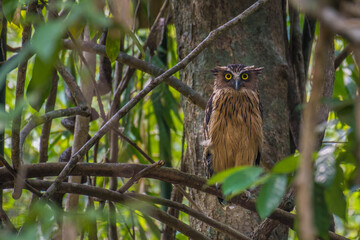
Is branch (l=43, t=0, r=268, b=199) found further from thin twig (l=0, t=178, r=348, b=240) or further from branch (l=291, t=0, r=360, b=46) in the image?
branch (l=291, t=0, r=360, b=46)

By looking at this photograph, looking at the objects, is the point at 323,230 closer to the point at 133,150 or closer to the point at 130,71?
the point at 130,71

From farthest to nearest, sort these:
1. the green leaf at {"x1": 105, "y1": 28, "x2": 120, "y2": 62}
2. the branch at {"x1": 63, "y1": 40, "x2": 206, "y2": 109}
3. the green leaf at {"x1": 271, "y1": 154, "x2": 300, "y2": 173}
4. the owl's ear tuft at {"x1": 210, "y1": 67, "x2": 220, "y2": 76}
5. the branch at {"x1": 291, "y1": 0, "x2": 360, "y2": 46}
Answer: the owl's ear tuft at {"x1": 210, "y1": 67, "x2": 220, "y2": 76} → the branch at {"x1": 63, "y1": 40, "x2": 206, "y2": 109} → the green leaf at {"x1": 105, "y1": 28, "x2": 120, "y2": 62} → the green leaf at {"x1": 271, "y1": 154, "x2": 300, "y2": 173} → the branch at {"x1": 291, "y1": 0, "x2": 360, "y2": 46}

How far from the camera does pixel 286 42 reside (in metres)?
3.52

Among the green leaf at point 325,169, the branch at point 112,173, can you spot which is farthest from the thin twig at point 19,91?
the green leaf at point 325,169

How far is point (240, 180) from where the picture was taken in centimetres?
105

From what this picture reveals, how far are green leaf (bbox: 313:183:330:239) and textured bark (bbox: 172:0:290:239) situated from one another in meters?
1.97

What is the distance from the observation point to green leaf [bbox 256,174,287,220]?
104 cm

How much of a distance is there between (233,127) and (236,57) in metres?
0.66

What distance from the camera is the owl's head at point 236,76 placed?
3.26 m

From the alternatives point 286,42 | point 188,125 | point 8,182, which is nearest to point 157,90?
point 188,125

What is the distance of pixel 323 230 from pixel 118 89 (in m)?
2.27

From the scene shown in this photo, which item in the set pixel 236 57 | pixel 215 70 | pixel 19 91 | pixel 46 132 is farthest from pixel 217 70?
pixel 19 91

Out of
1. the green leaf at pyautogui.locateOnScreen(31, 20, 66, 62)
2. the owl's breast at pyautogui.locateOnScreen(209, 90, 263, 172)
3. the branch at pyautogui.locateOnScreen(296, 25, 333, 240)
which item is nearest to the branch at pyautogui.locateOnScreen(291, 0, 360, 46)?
the branch at pyautogui.locateOnScreen(296, 25, 333, 240)

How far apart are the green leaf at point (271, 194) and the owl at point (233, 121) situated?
2.30 m
